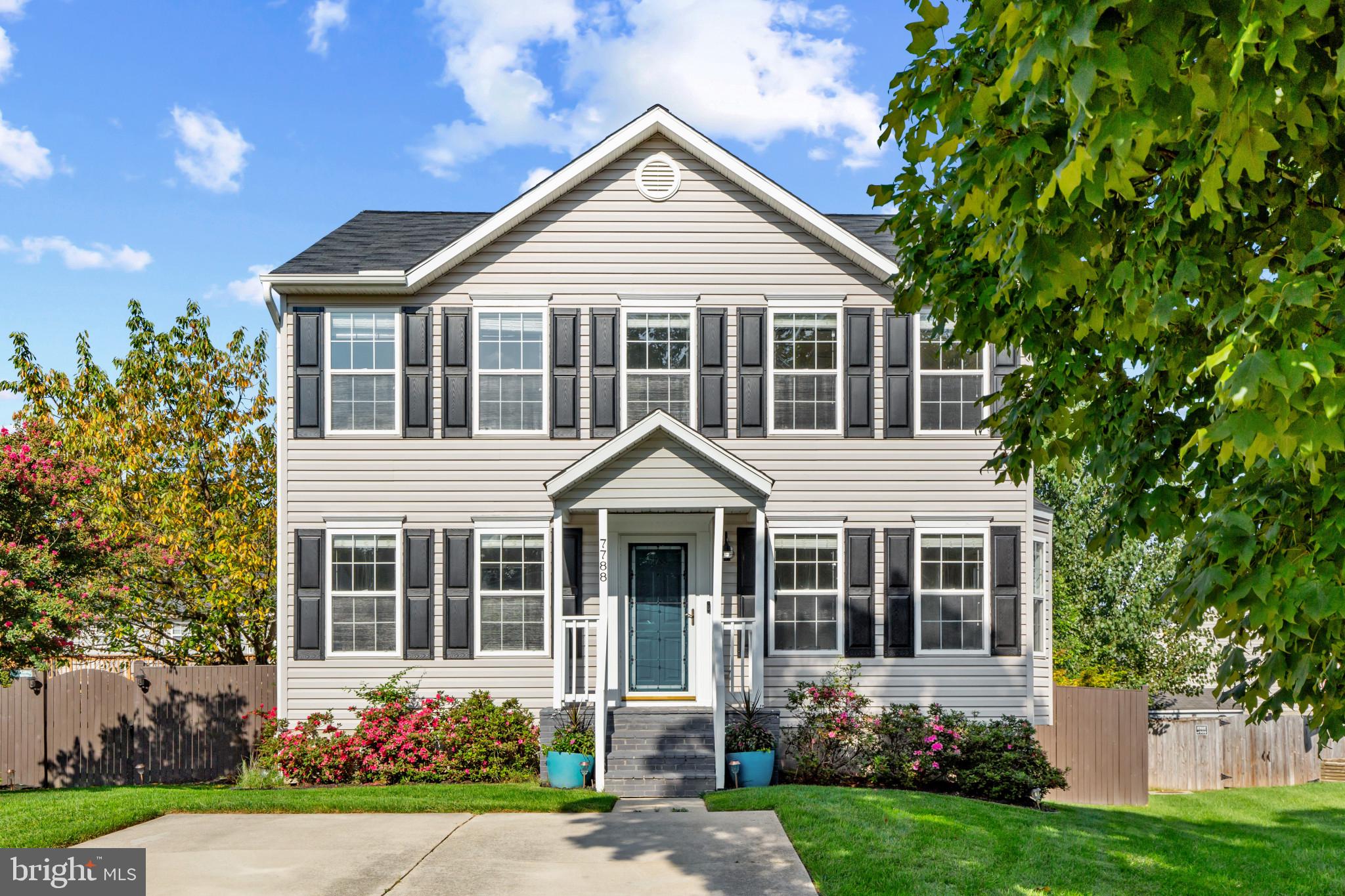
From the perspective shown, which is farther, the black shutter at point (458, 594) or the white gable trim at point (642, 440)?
the black shutter at point (458, 594)

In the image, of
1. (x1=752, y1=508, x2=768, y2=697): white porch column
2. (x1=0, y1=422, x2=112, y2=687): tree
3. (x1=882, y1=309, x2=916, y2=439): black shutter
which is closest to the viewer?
(x1=0, y1=422, x2=112, y2=687): tree

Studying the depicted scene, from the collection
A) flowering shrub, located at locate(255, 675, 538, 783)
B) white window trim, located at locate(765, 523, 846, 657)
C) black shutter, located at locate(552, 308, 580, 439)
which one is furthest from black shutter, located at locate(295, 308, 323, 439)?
white window trim, located at locate(765, 523, 846, 657)

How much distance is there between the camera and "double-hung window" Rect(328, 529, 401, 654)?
1245 centimetres

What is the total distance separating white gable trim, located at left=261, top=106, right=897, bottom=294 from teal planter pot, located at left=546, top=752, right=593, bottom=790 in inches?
243

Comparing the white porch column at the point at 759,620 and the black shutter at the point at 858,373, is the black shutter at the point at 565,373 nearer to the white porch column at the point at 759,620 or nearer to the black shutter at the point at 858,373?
the white porch column at the point at 759,620

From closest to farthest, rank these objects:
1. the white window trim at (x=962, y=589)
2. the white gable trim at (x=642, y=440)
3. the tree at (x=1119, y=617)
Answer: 1. the white gable trim at (x=642, y=440)
2. the white window trim at (x=962, y=589)
3. the tree at (x=1119, y=617)

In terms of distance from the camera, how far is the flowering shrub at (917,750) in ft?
38.6

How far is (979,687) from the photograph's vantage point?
12.5 m

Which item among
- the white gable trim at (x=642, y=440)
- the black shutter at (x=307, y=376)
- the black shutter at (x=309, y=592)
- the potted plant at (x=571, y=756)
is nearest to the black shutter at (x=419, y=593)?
the black shutter at (x=309, y=592)

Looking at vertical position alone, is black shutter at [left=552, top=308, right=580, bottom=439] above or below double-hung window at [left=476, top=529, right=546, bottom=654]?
above

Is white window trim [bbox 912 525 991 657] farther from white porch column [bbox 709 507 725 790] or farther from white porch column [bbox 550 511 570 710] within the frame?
white porch column [bbox 550 511 570 710]

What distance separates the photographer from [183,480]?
1603 cm

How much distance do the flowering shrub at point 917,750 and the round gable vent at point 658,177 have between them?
7.30m

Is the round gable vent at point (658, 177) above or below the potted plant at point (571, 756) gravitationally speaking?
above
